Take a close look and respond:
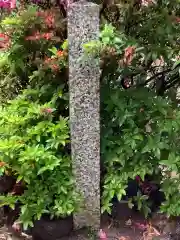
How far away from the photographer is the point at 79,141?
112 inches

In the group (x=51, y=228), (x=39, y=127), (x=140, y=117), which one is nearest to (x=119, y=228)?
(x=51, y=228)

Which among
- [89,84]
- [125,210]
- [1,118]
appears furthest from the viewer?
[125,210]

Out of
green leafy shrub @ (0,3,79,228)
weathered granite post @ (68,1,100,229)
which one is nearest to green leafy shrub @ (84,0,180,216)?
weathered granite post @ (68,1,100,229)

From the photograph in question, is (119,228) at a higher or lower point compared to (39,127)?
lower

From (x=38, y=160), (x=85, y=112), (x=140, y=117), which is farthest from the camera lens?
(x=140, y=117)

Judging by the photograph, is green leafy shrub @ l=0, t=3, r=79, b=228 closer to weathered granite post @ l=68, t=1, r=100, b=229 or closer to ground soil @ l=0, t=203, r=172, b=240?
weathered granite post @ l=68, t=1, r=100, b=229

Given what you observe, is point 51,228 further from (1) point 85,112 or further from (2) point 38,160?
(1) point 85,112

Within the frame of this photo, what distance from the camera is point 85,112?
9.15 ft

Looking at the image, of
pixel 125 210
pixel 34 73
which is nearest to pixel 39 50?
pixel 34 73

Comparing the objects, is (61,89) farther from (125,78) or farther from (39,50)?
(125,78)

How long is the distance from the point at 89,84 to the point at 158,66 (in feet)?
2.75

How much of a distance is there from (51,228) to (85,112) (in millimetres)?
851

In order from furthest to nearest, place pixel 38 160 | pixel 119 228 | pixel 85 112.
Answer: pixel 119 228
pixel 85 112
pixel 38 160

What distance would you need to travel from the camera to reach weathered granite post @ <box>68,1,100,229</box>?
2.62 metres
